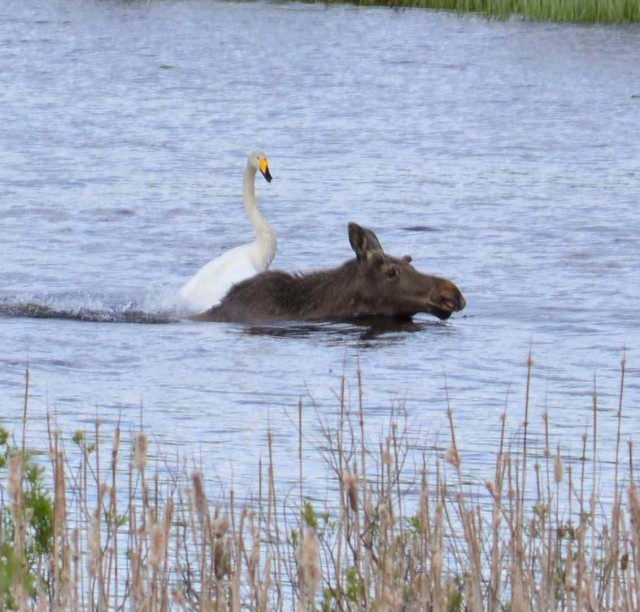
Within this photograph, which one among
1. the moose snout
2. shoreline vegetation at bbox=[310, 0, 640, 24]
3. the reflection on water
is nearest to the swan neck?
the reflection on water

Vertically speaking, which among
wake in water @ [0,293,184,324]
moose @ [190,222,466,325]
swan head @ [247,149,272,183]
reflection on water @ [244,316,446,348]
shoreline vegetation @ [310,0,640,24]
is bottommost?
reflection on water @ [244,316,446,348]

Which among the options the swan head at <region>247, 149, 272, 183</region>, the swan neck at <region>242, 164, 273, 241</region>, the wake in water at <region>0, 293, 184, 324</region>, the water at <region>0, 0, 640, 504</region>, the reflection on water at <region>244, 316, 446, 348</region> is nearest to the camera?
the water at <region>0, 0, 640, 504</region>

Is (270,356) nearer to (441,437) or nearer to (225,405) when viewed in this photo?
(225,405)

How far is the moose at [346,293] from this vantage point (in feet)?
40.0

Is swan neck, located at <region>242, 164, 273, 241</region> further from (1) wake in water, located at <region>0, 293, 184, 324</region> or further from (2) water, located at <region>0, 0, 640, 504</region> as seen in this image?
(1) wake in water, located at <region>0, 293, 184, 324</region>

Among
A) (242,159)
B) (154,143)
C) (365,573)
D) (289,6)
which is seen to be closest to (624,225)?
(242,159)

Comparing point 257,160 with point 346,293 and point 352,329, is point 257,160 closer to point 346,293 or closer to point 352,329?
point 346,293

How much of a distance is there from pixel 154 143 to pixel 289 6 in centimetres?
1723

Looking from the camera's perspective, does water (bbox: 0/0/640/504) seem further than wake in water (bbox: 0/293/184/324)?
No

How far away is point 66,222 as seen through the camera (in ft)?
54.6

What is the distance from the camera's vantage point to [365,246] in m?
12.4

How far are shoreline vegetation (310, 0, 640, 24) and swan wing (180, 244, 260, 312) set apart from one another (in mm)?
20258

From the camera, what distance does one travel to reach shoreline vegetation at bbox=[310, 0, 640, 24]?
32125 mm

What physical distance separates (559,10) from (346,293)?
70.2ft
